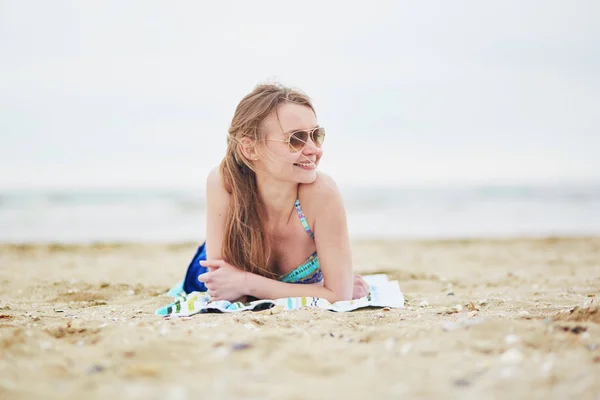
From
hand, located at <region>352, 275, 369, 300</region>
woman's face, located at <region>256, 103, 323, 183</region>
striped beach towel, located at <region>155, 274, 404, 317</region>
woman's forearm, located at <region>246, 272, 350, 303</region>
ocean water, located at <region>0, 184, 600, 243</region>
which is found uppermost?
woman's face, located at <region>256, 103, 323, 183</region>

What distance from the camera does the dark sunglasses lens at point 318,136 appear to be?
3.82 metres

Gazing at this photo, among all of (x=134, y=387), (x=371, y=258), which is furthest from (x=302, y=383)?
(x=371, y=258)

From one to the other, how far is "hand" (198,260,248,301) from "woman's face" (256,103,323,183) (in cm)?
79

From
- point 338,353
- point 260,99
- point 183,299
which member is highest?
point 260,99

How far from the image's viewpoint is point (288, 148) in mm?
3732

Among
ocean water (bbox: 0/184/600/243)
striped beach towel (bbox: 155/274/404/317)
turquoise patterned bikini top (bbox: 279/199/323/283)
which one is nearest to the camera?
striped beach towel (bbox: 155/274/404/317)

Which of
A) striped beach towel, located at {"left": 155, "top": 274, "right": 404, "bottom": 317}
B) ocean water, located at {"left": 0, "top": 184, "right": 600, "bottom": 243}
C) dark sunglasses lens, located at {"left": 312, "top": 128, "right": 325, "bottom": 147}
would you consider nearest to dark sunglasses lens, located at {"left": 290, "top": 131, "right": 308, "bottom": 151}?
dark sunglasses lens, located at {"left": 312, "top": 128, "right": 325, "bottom": 147}

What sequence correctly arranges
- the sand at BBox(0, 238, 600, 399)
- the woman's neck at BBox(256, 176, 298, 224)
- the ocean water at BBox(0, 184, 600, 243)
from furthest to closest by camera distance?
the ocean water at BBox(0, 184, 600, 243) < the woman's neck at BBox(256, 176, 298, 224) < the sand at BBox(0, 238, 600, 399)

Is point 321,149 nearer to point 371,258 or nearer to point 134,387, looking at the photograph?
point 134,387

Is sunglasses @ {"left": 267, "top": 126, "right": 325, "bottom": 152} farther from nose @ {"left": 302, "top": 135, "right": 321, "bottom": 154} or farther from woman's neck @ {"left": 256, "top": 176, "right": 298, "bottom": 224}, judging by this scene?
woman's neck @ {"left": 256, "top": 176, "right": 298, "bottom": 224}

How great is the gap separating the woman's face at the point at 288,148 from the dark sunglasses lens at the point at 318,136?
0.04 metres

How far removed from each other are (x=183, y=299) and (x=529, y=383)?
2.95 m

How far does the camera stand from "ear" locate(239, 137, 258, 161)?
3.85 metres

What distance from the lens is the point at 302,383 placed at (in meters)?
1.93
